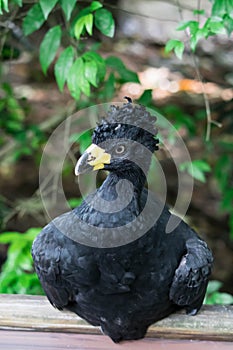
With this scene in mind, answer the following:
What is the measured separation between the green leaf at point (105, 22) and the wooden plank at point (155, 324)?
2.05 ft

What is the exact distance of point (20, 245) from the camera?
1.84 meters

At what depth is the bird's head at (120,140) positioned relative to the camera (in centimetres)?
103

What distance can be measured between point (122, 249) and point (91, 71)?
1.72 ft

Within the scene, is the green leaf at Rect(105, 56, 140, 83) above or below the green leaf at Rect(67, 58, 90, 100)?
below

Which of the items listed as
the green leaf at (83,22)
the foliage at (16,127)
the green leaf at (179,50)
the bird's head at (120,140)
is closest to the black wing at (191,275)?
the bird's head at (120,140)

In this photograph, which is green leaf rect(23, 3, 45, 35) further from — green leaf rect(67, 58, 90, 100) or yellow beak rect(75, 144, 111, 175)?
yellow beak rect(75, 144, 111, 175)

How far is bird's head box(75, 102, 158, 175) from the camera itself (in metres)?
1.03

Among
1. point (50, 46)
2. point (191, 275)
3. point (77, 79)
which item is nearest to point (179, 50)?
point (77, 79)

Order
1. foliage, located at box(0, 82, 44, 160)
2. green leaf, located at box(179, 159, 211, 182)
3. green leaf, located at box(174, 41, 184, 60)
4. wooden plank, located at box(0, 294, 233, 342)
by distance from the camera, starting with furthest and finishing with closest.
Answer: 1. foliage, located at box(0, 82, 44, 160)
2. green leaf, located at box(179, 159, 211, 182)
3. green leaf, located at box(174, 41, 184, 60)
4. wooden plank, located at box(0, 294, 233, 342)

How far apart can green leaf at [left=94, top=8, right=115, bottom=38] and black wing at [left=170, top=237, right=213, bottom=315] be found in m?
0.53

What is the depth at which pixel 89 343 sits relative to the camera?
1.27 m

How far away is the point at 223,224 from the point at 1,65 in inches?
58.1

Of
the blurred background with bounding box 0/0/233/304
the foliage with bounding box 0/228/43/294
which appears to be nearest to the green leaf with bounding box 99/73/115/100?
the blurred background with bounding box 0/0/233/304

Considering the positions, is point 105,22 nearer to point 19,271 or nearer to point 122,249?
point 122,249
